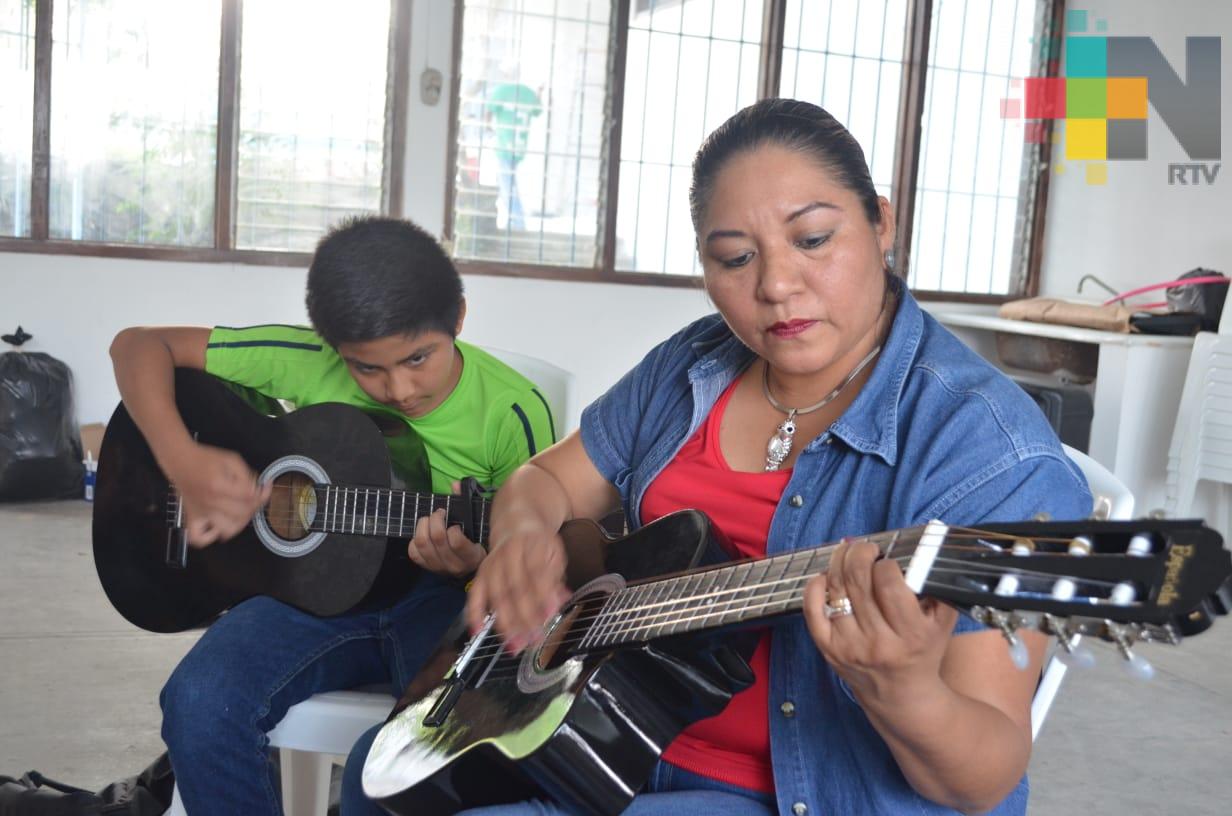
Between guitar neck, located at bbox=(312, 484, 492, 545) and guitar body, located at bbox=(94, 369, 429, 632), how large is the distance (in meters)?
0.02

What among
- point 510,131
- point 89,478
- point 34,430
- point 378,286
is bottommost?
point 89,478

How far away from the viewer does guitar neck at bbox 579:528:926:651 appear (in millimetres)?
1087

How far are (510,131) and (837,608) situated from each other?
17.1 feet

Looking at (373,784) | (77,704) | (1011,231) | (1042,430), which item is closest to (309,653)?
(373,784)

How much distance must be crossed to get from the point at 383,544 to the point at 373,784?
0.59 meters

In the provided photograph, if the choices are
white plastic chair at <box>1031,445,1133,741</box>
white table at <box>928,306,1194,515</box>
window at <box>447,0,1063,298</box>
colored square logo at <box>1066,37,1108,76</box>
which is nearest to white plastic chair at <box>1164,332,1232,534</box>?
white table at <box>928,306,1194,515</box>

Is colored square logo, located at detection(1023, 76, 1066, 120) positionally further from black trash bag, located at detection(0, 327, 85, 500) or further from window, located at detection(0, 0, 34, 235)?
black trash bag, located at detection(0, 327, 85, 500)

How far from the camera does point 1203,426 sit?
4.91m

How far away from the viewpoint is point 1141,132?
6008 mm

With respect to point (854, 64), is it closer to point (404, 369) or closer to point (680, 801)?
point (404, 369)

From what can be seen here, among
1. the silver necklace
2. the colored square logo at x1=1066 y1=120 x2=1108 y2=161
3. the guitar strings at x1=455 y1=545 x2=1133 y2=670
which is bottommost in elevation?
the guitar strings at x1=455 y1=545 x2=1133 y2=670

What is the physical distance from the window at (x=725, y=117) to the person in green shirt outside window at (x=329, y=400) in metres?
3.73

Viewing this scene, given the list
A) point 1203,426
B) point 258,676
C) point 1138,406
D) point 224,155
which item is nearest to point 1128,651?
point 258,676

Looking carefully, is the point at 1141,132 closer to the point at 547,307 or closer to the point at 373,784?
the point at 547,307
